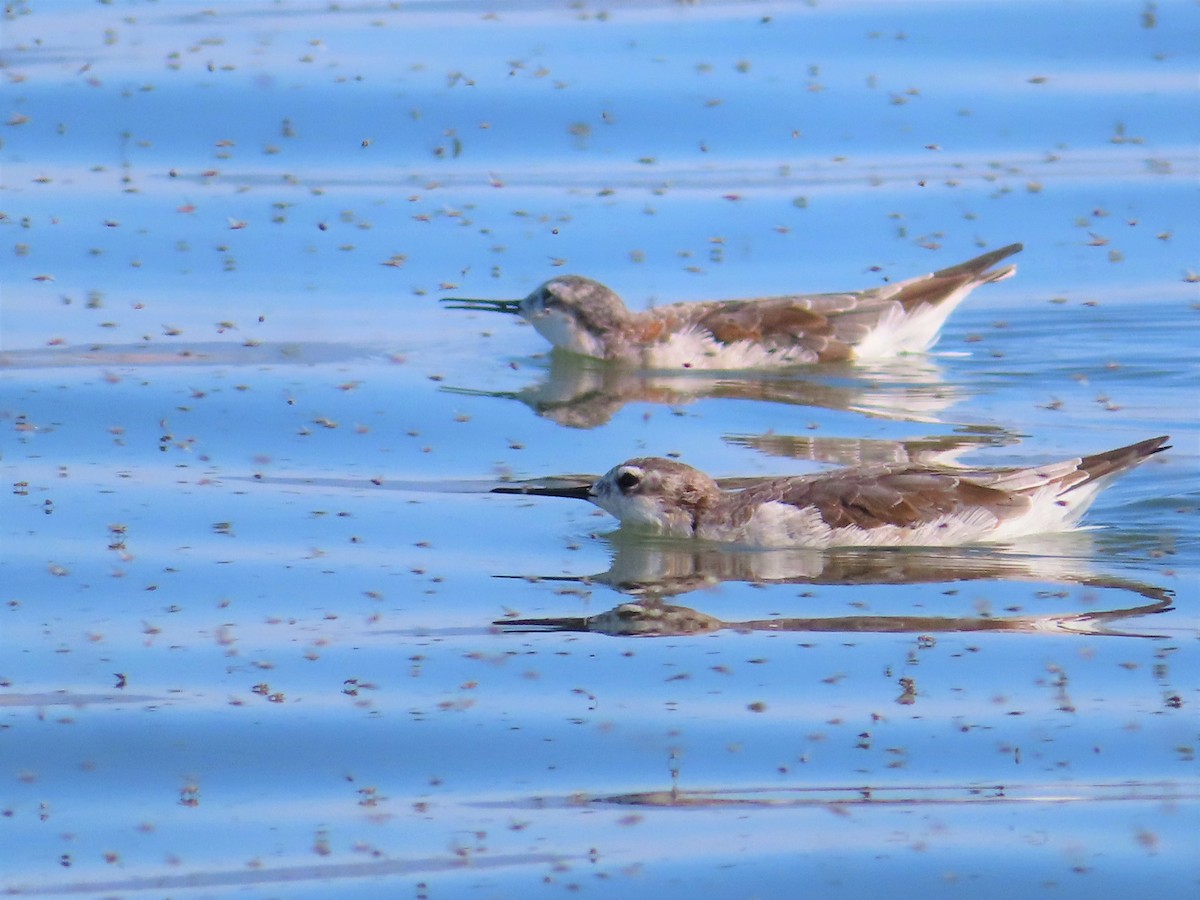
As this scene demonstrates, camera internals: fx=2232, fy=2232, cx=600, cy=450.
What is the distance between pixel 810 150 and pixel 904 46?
9.43 feet

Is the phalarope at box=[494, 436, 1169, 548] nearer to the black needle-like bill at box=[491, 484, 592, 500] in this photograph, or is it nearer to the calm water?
the black needle-like bill at box=[491, 484, 592, 500]

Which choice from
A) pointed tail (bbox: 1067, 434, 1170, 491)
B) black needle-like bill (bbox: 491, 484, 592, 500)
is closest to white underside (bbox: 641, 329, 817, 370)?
black needle-like bill (bbox: 491, 484, 592, 500)

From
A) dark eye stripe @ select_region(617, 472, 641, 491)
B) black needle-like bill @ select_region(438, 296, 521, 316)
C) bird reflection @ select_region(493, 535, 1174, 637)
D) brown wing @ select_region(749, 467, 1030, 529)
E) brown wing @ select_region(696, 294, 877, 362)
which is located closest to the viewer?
bird reflection @ select_region(493, 535, 1174, 637)

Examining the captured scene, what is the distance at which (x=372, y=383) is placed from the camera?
13953 millimetres

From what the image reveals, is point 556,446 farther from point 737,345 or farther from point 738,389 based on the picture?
point 737,345

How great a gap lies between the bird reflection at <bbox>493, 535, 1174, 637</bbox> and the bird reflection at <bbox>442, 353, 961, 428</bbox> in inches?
102

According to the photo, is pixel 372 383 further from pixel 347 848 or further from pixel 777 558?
pixel 347 848

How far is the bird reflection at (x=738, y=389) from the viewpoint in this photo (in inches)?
550

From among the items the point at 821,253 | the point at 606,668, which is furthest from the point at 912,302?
the point at 606,668

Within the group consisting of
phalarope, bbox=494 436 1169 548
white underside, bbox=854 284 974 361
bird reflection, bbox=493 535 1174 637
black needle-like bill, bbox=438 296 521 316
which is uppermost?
black needle-like bill, bbox=438 296 521 316

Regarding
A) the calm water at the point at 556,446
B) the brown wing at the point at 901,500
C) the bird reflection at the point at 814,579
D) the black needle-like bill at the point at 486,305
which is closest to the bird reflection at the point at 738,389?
the calm water at the point at 556,446

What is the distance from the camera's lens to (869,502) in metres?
11.1

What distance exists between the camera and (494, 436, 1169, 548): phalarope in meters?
11.1

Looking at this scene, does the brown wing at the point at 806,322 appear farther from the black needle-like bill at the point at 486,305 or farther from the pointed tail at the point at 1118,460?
the pointed tail at the point at 1118,460
